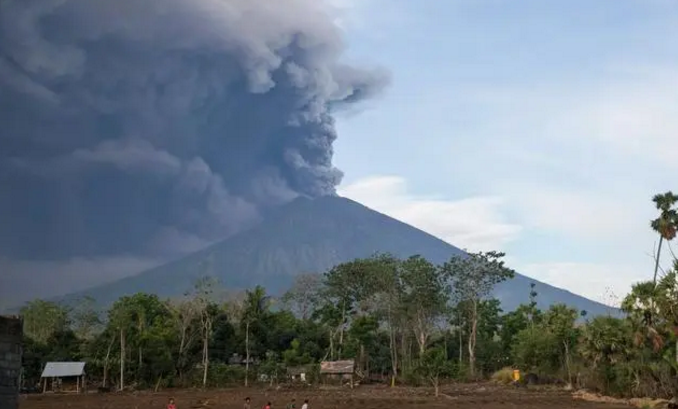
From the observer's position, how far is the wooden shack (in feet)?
169

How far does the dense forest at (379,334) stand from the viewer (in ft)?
124

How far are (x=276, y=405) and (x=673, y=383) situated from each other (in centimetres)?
1925

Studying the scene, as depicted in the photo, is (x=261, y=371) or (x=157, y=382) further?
(x=261, y=371)

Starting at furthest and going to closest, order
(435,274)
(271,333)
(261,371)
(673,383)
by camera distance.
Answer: (435,274)
(271,333)
(261,371)
(673,383)

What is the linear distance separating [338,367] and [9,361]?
129ft

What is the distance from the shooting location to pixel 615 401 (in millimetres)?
36812

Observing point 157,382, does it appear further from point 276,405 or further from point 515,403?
point 515,403

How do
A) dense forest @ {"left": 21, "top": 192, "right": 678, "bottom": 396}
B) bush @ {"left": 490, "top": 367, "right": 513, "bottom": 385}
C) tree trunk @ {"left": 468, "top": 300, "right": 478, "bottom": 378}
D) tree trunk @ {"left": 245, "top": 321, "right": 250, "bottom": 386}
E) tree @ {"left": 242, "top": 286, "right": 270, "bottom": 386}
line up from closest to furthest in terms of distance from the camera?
dense forest @ {"left": 21, "top": 192, "right": 678, "bottom": 396}, bush @ {"left": 490, "top": 367, "right": 513, "bottom": 385}, tree trunk @ {"left": 245, "top": 321, "right": 250, "bottom": 386}, tree @ {"left": 242, "top": 286, "right": 270, "bottom": 386}, tree trunk @ {"left": 468, "top": 300, "right": 478, "bottom": 378}

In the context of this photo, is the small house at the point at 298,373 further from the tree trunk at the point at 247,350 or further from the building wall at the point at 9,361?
the building wall at the point at 9,361

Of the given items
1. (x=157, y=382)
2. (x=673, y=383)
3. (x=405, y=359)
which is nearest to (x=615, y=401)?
(x=673, y=383)

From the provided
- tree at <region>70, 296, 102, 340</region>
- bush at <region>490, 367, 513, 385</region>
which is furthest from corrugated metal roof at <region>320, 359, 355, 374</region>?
tree at <region>70, 296, 102, 340</region>

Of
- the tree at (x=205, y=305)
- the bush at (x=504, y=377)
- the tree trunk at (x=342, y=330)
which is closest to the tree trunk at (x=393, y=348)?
the tree trunk at (x=342, y=330)

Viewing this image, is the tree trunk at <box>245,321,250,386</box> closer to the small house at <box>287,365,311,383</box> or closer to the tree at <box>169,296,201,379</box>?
the small house at <box>287,365,311,383</box>

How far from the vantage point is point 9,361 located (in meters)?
14.3
